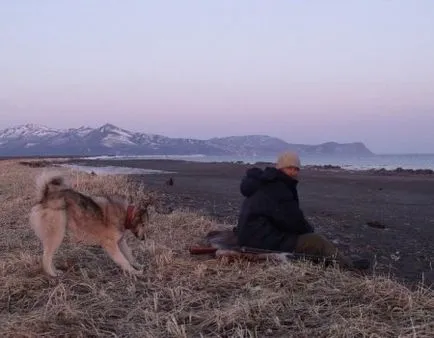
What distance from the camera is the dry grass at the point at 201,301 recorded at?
4.39 meters

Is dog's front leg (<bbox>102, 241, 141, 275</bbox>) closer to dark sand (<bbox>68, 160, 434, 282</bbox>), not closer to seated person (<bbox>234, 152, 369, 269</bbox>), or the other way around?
seated person (<bbox>234, 152, 369, 269</bbox>)

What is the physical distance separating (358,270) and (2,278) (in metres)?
3.89

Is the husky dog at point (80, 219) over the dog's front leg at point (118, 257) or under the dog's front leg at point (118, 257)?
over

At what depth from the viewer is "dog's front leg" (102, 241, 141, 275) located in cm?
624

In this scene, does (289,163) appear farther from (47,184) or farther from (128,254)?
(47,184)

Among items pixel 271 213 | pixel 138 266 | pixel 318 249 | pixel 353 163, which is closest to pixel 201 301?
pixel 138 266

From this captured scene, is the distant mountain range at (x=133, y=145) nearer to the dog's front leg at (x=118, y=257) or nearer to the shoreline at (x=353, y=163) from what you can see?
the shoreline at (x=353, y=163)

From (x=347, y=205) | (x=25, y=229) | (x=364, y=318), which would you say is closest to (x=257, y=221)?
(x=364, y=318)

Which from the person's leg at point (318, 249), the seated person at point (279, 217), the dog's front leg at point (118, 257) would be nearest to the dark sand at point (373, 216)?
the person's leg at point (318, 249)

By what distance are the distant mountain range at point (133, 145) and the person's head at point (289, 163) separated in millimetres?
127183

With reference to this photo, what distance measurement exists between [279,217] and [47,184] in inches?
106

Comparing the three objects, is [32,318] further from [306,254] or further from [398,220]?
[398,220]

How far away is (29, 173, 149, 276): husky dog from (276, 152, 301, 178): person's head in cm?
187

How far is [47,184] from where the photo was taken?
21.2 feet
